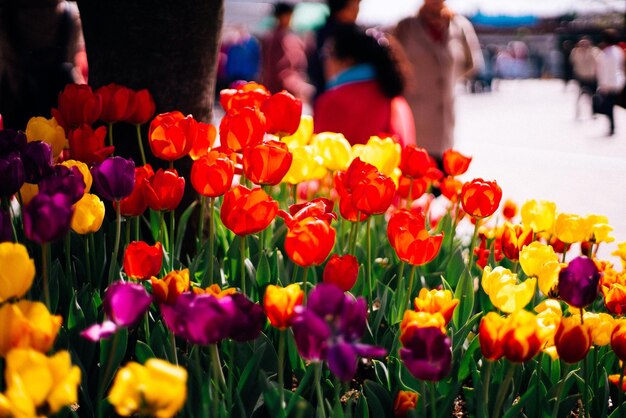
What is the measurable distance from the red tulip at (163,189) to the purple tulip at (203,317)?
1.89ft

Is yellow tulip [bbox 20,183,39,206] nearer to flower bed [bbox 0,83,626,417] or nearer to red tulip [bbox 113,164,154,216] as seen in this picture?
flower bed [bbox 0,83,626,417]

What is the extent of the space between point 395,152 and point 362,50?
66.6 inches

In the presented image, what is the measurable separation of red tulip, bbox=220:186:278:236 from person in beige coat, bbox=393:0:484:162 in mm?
3435

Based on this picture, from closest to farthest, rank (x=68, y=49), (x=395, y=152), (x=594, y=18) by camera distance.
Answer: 1. (x=395, y=152)
2. (x=68, y=49)
3. (x=594, y=18)

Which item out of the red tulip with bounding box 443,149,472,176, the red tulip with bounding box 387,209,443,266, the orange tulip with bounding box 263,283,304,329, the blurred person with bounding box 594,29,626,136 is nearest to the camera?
the orange tulip with bounding box 263,283,304,329

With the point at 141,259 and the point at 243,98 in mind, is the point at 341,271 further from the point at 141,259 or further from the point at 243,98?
the point at 243,98

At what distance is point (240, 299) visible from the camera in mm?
1052

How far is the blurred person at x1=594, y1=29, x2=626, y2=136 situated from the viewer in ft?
35.2

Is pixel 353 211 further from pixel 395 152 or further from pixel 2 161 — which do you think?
pixel 2 161

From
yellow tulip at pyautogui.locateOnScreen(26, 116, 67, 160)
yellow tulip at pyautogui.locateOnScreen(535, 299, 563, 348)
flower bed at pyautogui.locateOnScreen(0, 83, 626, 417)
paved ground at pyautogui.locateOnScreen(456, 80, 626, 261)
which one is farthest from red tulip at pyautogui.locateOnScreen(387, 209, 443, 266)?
paved ground at pyautogui.locateOnScreen(456, 80, 626, 261)

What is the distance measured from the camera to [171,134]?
5.46 feet

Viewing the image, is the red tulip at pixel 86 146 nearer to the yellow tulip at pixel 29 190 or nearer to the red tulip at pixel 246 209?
the yellow tulip at pixel 29 190

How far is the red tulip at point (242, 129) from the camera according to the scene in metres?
1.71

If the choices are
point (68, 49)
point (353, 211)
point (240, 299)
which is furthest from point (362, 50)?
point (240, 299)
